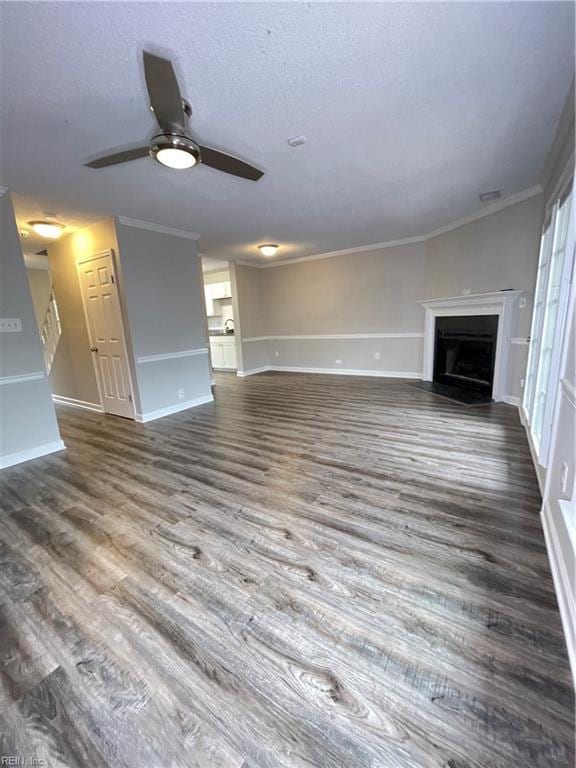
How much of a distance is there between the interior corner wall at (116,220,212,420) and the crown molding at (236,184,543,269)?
253cm

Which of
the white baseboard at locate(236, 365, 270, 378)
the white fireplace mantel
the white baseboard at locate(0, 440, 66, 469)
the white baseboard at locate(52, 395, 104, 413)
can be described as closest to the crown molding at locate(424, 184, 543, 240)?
the white fireplace mantel

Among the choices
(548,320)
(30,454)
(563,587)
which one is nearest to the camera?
(563,587)

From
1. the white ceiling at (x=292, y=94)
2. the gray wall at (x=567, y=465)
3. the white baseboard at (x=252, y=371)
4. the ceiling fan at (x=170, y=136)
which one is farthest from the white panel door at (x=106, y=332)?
the gray wall at (x=567, y=465)

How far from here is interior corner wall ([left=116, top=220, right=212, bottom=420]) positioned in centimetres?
393

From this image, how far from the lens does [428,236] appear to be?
17.8 ft

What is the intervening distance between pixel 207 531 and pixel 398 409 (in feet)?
10.1

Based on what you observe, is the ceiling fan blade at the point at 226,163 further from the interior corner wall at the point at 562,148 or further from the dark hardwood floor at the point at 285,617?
the dark hardwood floor at the point at 285,617

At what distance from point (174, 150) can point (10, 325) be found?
8.24 ft

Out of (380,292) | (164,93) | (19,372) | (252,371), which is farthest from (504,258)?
(19,372)

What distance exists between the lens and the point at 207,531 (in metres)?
1.98

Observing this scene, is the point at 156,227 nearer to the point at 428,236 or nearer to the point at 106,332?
the point at 106,332

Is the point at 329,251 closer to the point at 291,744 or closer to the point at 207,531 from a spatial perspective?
the point at 207,531

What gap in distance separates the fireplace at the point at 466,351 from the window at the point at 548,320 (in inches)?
33.8

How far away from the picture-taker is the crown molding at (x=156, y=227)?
375cm
